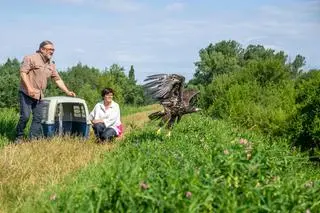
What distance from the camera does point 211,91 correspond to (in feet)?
61.7

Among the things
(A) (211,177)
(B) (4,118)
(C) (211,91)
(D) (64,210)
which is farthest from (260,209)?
(C) (211,91)

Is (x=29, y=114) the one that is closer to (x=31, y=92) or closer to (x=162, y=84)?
(x=31, y=92)

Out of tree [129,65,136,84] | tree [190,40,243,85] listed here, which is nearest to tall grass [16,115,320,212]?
tree [190,40,243,85]

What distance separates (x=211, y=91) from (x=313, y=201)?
1453cm

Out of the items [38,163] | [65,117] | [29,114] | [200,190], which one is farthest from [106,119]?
[200,190]

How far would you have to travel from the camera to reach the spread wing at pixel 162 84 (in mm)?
8156

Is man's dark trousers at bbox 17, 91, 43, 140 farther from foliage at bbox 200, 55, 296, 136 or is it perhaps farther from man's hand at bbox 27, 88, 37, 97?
foliage at bbox 200, 55, 296, 136

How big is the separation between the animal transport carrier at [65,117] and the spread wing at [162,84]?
1.98 metres

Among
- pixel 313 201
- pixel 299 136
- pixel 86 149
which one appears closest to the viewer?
pixel 313 201

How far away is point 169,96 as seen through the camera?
8281 mm

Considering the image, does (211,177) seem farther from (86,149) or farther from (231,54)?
(231,54)

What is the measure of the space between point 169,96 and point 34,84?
98.9 inches

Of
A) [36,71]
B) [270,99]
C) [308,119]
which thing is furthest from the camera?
[270,99]

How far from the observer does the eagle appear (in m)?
8.16
